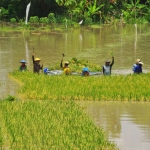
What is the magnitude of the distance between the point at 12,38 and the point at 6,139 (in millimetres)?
19879

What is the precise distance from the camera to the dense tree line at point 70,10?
3749 centimetres

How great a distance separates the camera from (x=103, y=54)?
22.7 meters

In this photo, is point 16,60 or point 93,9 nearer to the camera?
point 16,60

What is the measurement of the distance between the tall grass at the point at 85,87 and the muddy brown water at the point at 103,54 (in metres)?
0.41

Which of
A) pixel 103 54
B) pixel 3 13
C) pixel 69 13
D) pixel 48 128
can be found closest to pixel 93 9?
pixel 69 13

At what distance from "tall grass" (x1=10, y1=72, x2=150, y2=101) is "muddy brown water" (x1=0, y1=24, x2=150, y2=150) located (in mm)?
412

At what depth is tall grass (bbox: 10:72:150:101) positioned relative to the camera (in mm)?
13195

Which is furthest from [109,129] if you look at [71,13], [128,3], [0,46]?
[128,3]

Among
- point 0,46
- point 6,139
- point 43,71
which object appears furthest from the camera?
point 0,46

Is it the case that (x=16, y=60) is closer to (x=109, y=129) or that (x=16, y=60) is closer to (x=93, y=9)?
(x=109, y=129)

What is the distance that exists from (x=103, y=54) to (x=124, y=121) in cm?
1165

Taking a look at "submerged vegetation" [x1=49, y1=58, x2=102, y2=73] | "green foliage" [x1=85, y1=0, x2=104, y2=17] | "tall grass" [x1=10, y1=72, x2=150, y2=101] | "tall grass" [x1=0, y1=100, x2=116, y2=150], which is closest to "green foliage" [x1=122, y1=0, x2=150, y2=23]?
"green foliage" [x1=85, y1=0, x2=104, y2=17]

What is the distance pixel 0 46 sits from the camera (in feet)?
83.8

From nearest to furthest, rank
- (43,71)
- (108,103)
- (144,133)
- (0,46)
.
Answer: (144,133)
(108,103)
(43,71)
(0,46)
